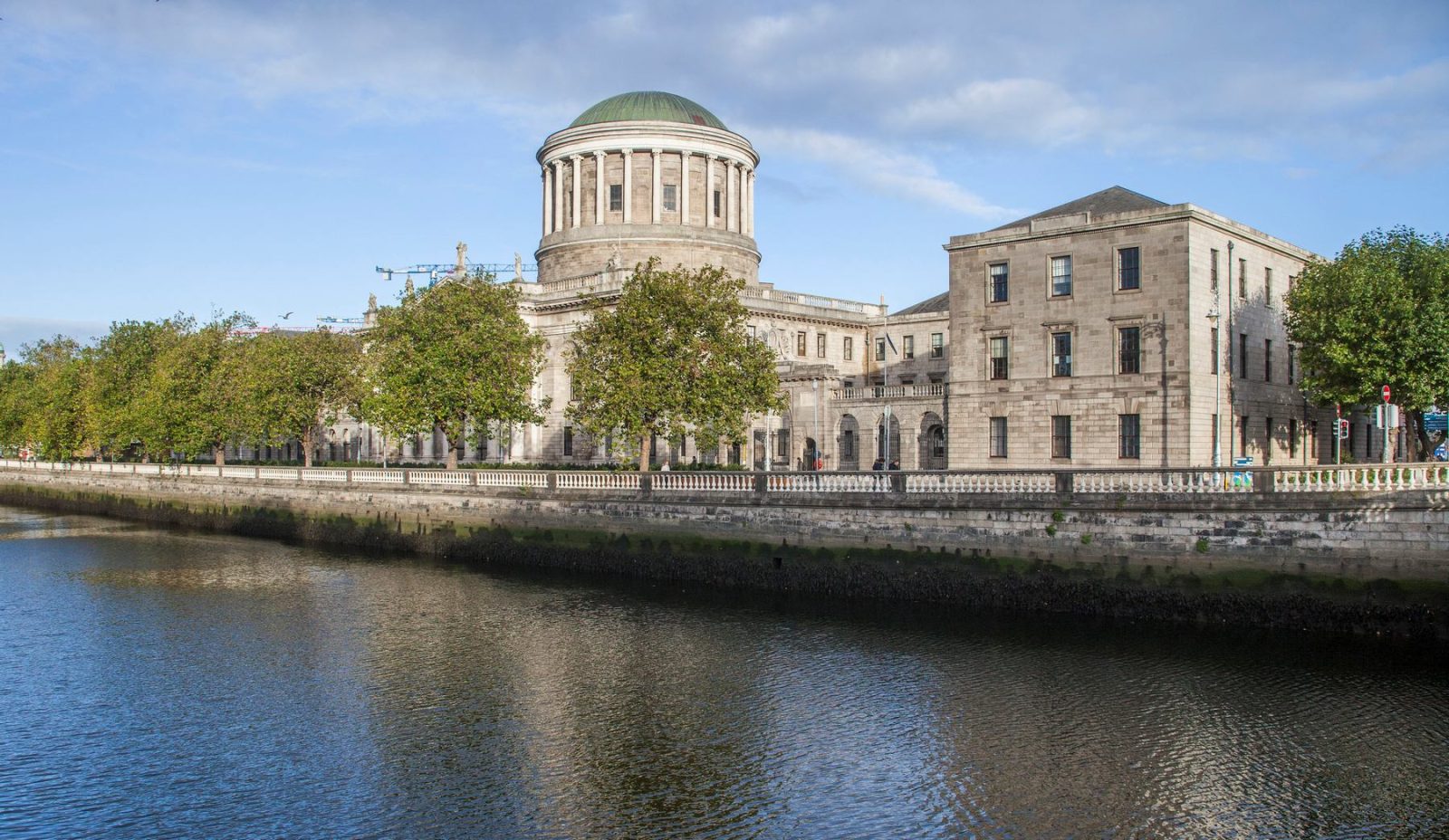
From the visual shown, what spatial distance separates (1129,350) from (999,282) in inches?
249

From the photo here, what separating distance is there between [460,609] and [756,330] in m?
42.3

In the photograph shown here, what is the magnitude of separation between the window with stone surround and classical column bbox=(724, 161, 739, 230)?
1519 inches

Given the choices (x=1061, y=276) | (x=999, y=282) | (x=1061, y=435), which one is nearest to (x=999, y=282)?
(x=999, y=282)

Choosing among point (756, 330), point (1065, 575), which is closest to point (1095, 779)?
point (1065, 575)

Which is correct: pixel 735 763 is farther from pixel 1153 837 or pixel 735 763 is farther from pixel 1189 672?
pixel 1189 672

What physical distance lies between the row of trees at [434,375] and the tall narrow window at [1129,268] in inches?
576

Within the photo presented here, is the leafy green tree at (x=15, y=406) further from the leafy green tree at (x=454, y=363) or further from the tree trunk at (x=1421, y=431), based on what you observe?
the tree trunk at (x=1421, y=431)

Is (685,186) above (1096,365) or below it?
above

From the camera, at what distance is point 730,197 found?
84.9 metres

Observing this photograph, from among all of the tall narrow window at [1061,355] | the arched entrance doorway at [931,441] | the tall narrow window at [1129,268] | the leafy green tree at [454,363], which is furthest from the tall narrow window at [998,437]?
the leafy green tree at [454,363]

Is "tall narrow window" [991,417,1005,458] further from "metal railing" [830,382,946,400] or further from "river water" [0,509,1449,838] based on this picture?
"river water" [0,509,1449,838]

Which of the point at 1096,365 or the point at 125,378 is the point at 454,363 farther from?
the point at 125,378

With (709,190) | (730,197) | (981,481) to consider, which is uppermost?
(709,190)

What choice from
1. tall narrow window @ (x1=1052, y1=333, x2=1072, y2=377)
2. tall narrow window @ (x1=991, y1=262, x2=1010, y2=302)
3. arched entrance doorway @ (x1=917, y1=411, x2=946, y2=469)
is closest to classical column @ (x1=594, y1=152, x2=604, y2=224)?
arched entrance doorway @ (x1=917, y1=411, x2=946, y2=469)
